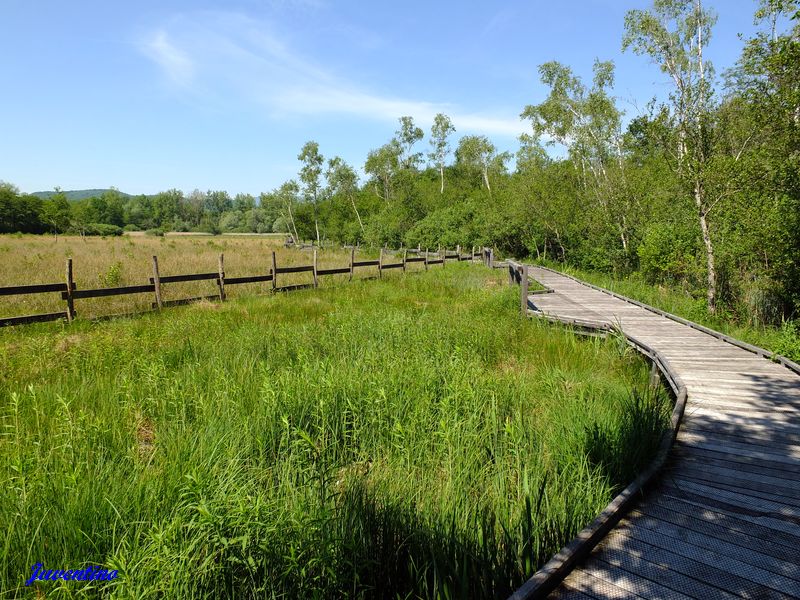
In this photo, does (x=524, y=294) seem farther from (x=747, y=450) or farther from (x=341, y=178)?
(x=341, y=178)

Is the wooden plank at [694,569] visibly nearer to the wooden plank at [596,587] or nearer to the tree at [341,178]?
the wooden plank at [596,587]

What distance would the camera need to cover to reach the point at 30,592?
2207 millimetres

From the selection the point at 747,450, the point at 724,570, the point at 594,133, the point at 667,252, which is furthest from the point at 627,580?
the point at 594,133

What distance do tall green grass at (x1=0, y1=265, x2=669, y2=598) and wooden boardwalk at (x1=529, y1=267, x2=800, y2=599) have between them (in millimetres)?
339

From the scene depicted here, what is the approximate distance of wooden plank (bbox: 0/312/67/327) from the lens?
9016 mm

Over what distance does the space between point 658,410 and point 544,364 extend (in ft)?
8.21

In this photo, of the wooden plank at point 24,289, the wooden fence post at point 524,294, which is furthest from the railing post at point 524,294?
the wooden plank at point 24,289

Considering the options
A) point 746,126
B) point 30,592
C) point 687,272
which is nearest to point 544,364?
point 30,592

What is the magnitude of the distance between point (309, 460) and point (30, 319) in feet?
30.4

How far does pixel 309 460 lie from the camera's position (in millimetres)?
4035

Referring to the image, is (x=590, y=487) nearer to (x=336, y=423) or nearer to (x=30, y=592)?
(x=336, y=423)

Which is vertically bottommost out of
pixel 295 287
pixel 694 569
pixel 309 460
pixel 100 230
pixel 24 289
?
pixel 309 460

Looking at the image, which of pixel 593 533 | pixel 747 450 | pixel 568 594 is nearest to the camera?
pixel 568 594

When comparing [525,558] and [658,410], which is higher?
[658,410]
